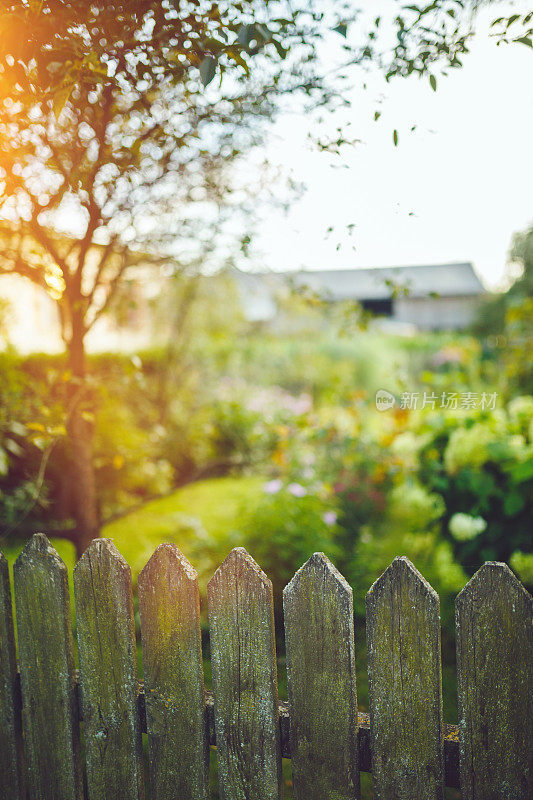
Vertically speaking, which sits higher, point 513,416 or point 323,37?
point 323,37

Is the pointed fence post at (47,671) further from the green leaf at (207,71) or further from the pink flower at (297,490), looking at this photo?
the pink flower at (297,490)

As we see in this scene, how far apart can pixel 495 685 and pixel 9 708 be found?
4.05ft

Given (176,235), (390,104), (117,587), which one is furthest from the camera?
(176,235)

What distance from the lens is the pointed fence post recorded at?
1376 mm

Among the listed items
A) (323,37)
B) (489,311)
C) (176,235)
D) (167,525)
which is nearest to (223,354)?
(167,525)

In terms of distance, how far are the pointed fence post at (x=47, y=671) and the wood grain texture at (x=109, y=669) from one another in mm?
43

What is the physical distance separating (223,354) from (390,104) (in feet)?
27.7

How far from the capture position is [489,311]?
18312 mm

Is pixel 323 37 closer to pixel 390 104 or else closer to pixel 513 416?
pixel 390 104

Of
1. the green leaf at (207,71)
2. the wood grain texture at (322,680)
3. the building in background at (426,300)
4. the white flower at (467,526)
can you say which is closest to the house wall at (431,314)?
the building in background at (426,300)

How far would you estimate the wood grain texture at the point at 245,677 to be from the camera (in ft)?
3.93

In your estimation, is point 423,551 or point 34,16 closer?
point 34,16

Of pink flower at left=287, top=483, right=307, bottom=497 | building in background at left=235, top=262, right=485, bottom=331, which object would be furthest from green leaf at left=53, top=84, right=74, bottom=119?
building in background at left=235, top=262, right=485, bottom=331

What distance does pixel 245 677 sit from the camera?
48.3 inches
